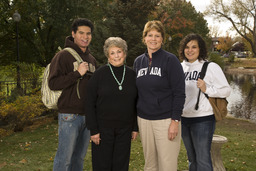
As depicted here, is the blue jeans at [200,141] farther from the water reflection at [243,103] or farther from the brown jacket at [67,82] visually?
the water reflection at [243,103]

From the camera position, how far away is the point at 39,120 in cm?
1087

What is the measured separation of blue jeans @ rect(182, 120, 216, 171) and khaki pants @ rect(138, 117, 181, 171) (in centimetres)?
35

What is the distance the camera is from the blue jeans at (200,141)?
10.9 ft

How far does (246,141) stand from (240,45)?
325ft

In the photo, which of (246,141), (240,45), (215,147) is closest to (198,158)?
(215,147)

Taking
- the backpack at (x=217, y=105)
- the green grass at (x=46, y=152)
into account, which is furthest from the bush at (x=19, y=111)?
the backpack at (x=217, y=105)

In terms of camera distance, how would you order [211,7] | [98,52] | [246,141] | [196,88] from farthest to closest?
[211,7] → [98,52] → [246,141] → [196,88]

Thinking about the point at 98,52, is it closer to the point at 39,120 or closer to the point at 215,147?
the point at 39,120

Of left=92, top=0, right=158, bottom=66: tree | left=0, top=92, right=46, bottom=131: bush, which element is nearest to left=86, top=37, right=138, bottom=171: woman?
left=0, top=92, right=46, bottom=131: bush

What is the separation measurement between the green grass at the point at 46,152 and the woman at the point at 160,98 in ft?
8.25

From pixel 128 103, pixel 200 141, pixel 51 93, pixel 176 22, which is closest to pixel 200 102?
pixel 200 141

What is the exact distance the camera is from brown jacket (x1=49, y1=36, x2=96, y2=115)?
310 centimetres

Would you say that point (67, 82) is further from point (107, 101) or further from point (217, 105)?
point (217, 105)

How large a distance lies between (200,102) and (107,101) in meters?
1.32
